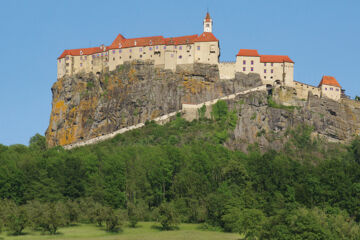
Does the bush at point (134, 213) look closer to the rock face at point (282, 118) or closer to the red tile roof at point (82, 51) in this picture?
the rock face at point (282, 118)

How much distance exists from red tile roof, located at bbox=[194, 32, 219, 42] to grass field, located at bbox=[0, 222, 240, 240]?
57760 millimetres

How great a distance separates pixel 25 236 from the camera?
2820 inches

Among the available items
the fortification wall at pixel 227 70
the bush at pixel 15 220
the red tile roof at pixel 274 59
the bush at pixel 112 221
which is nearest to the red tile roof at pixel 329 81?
the red tile roof at pixel 274 59

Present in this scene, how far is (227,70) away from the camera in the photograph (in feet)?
425

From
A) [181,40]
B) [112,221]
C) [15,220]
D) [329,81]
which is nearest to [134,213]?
[112,221]

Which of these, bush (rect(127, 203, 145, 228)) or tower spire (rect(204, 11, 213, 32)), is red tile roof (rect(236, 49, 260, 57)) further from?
bush (rect(127, 203, 145, 228))

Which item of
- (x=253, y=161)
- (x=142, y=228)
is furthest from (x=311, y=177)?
(x=142, y=228)

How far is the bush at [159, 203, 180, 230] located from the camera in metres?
78.6

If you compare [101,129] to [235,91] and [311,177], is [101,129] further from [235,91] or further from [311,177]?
[311,177]

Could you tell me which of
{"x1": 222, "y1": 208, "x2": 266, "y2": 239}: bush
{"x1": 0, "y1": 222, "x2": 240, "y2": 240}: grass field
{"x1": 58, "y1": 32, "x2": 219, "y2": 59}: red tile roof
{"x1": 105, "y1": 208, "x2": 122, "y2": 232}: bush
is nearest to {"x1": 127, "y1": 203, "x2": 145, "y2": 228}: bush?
{"x1": 0, "y1": 222, "x2": 240, "y2": 240}: grass field

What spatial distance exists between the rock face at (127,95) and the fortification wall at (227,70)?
1.13 meters

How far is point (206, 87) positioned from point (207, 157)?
3483 cm

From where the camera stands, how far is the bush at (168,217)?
3095 inches

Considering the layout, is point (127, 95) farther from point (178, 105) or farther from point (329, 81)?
point (329, 81)
